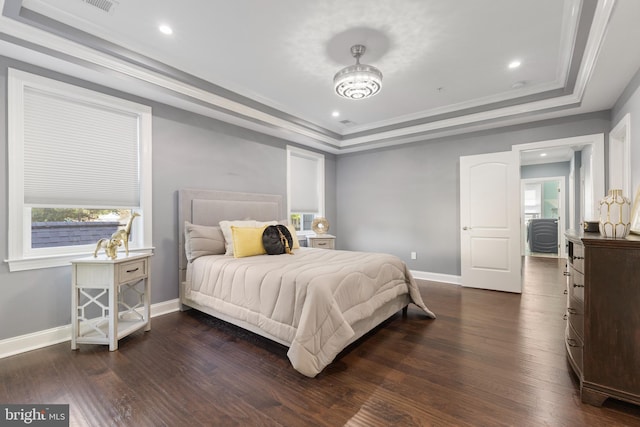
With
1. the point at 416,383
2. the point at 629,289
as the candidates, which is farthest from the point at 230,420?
the point at 629,289

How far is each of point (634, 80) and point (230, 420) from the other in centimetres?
423

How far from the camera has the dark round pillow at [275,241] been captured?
127 inches

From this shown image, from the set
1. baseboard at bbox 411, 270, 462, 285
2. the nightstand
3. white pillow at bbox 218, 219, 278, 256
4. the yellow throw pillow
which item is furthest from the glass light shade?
baseboard at bbox 411, 270, 462, 285

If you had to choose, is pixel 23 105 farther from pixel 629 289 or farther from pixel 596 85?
pixel 596 85

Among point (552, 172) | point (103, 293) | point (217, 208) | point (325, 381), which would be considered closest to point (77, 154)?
point (103, 293)

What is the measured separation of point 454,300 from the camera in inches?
145

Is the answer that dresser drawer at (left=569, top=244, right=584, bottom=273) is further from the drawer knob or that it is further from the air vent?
the air vent

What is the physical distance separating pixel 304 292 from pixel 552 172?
824cm

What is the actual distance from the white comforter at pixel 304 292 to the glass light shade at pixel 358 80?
5.47ft

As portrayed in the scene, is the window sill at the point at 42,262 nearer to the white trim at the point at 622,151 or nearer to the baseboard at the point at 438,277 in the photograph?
the baseboard at the point at 438,277

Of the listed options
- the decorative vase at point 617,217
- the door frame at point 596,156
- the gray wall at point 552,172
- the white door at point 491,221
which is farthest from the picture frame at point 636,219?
the gray wall at point 552,172

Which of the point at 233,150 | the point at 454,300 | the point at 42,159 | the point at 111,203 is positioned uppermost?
the point at 233,150

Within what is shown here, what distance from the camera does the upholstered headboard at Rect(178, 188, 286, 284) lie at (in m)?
3.37

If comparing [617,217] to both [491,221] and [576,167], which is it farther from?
[576,167]
